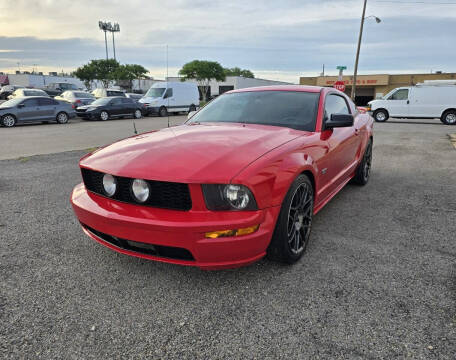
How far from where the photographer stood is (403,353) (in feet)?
6.03

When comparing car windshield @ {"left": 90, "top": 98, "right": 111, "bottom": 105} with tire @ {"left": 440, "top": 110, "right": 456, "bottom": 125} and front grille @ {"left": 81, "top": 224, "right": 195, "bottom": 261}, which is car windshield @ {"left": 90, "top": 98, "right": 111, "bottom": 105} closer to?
front grille @ {"left": 81, "top": 224, "right": 195, "bottom": 261}

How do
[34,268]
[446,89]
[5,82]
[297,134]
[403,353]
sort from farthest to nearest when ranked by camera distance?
[5,82]
[446,89]
[297,134]
[34,268]
[403,353]

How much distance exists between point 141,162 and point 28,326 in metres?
1.22

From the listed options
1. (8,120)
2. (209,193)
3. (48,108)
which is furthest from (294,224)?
(48,108)

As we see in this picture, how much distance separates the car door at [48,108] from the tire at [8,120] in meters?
1.19

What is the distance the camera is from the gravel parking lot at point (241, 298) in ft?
6.25

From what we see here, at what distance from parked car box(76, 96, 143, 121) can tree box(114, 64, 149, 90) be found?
30.7 meters

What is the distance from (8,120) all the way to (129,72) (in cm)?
3750

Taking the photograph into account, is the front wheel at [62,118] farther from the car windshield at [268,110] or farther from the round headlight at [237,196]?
the round headlight at [237,196]

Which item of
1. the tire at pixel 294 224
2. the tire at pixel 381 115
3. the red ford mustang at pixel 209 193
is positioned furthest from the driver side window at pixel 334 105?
the tire at pixel 381 115

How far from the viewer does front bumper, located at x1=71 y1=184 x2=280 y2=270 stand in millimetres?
2158

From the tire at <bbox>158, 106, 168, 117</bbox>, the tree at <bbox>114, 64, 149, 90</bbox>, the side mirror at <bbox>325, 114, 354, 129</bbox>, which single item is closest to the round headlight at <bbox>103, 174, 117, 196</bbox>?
the side mirror at <bbox>325, 114, 354, 129</bbox>

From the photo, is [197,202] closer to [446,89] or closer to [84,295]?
[84,295]

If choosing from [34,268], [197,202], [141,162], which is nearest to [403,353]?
[197,202]
